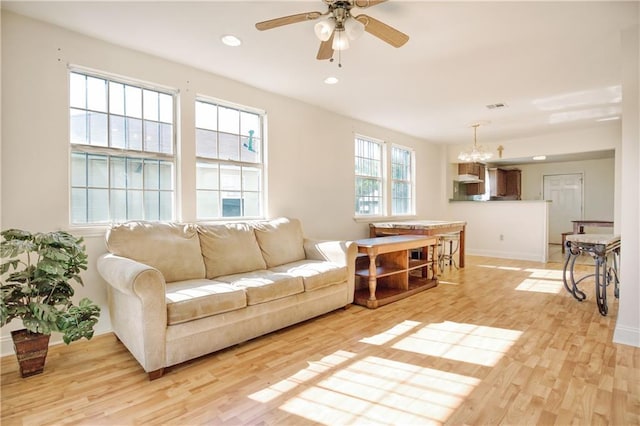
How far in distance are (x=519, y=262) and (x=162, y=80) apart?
6.35m

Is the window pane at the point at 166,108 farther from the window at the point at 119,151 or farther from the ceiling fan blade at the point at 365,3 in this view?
the ceiling fan blade at the point at 365,3

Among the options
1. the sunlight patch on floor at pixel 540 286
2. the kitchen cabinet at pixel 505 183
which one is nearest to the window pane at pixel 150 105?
the sunlight patch on floor at pixel 540 286

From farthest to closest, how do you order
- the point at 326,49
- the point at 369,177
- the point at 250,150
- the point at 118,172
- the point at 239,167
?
the point at 369,177 < the point at 250,150 < the point at 239,167 < the point at 118,172 < the point at 326,49

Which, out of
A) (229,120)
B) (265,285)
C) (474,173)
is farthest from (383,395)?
(474,173)

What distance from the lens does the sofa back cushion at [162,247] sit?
8.46ft

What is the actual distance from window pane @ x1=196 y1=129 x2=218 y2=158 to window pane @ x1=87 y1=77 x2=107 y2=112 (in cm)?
83

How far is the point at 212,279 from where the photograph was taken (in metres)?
2.86

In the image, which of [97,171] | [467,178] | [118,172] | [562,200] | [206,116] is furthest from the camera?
[562,200]

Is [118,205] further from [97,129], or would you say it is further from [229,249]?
[229,249]

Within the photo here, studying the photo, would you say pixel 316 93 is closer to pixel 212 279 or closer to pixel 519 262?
pixel 212 279

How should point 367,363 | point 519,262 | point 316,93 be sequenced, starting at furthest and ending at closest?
point 519,262 < point 316,93 < point 367,363

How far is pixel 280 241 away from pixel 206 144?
1273 mm

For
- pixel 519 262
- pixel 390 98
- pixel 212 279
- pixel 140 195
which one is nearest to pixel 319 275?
pixel 212 279

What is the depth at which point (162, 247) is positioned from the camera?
2.70 metres
